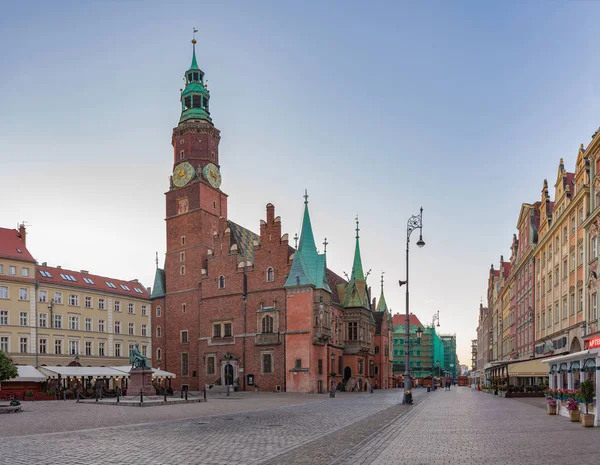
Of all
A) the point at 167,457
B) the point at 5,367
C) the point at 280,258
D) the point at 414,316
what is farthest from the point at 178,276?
the point at 414,316

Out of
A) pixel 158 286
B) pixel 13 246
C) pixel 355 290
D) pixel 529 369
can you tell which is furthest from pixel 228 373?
pixel 529 369

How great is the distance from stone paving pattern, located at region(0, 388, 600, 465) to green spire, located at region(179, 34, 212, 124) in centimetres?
5556

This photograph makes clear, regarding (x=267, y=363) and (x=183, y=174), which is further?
(x=183, y=174)

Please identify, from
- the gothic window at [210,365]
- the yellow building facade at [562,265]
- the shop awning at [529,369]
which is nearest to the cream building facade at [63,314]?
the gothic window at [210,365]

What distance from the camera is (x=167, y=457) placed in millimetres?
14570

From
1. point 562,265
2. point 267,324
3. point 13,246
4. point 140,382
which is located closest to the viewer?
point 140,382

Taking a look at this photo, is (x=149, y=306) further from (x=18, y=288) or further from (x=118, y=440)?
(x=118, y=440)

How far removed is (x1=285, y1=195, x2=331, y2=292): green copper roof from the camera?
2532 inches

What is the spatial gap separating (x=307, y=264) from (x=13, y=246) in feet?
101

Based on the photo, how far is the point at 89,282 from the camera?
236 feet

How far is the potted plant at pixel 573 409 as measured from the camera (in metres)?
23.3

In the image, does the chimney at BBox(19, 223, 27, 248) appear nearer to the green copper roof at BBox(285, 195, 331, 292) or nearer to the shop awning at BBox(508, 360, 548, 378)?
the green copper roof at BBox(285, 195, 331, 292)

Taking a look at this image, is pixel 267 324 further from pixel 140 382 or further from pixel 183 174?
pixel 140 382

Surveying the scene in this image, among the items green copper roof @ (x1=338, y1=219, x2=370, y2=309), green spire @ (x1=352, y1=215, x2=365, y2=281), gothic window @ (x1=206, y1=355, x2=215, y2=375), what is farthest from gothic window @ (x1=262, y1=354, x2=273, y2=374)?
green spire @ (x1=352, y1=215, x2=365, y2=281)
